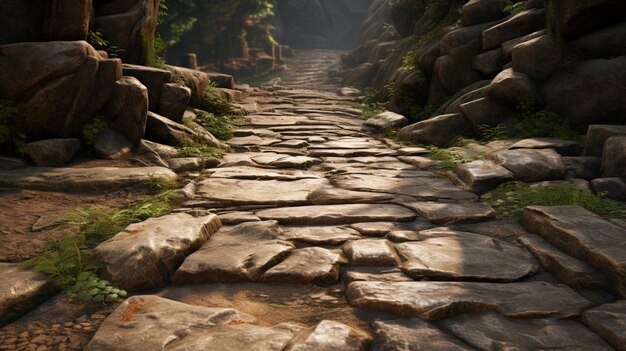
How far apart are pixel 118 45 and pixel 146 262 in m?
4.75

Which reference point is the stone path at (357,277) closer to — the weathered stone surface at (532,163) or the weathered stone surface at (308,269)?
the weathered stone surface at (308,269)

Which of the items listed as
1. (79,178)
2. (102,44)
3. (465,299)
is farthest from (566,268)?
(102,44)

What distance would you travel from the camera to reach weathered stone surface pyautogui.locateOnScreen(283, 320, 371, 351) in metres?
1.58

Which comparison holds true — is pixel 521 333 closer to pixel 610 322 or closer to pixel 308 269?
pixel 610 322

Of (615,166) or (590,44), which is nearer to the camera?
(615,166)

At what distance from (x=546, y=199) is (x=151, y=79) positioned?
497 centimetres

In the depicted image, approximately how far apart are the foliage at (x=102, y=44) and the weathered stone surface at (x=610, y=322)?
577 centimetres

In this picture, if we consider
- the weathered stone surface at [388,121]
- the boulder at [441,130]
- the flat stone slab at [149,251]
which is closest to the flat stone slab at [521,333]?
the flat stone slab at [149,251]

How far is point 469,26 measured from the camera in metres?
7.59

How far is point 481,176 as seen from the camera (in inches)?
154

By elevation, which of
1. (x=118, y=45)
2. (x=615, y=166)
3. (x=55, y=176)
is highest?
(x=118, y=45)

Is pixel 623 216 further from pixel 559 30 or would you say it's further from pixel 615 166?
pixel 559 30

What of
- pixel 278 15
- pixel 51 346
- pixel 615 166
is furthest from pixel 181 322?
pixel 278 15

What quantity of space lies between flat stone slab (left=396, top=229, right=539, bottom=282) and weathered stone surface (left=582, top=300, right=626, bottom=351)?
0.42 m
